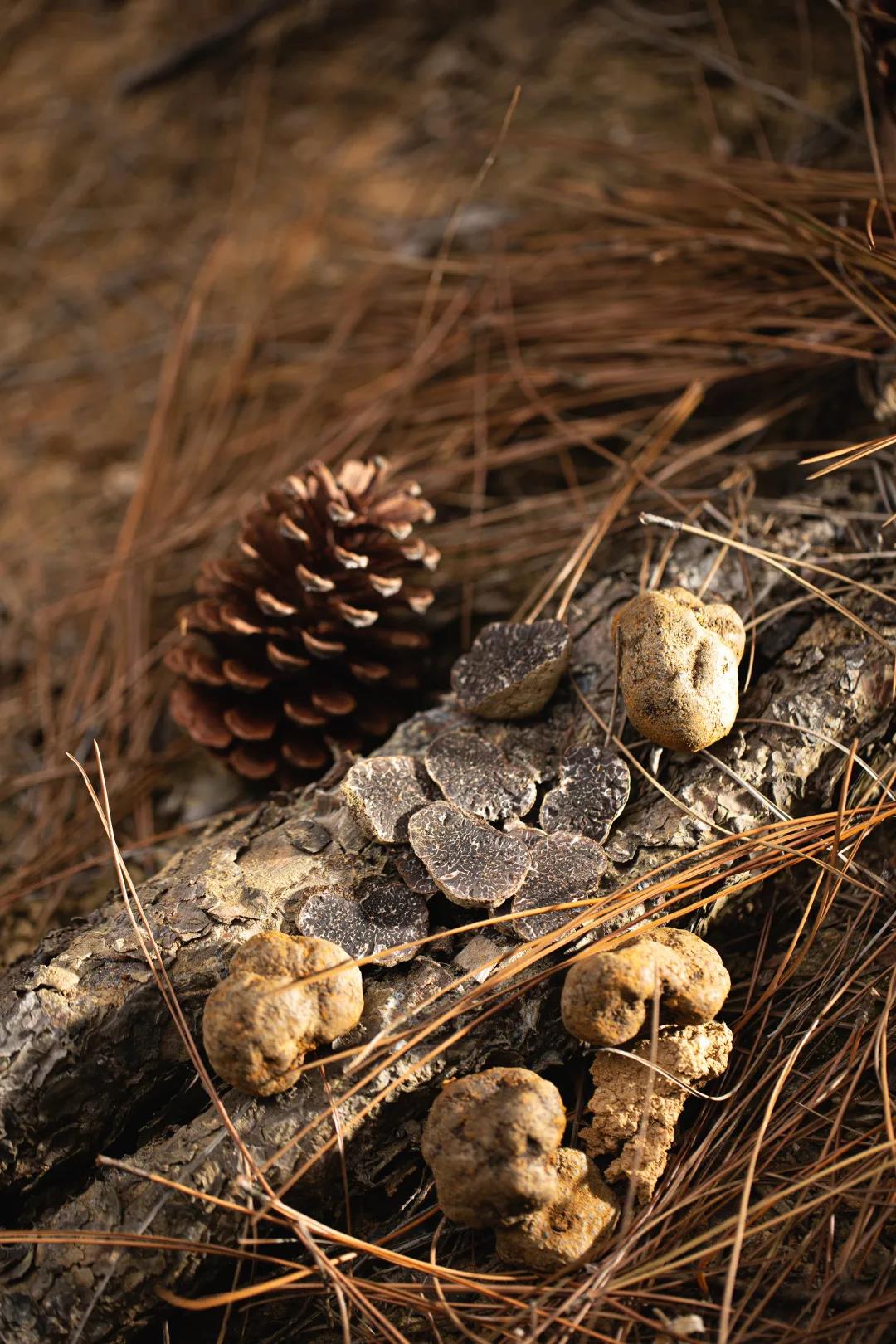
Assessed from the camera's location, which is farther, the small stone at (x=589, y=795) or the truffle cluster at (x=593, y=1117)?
the small stone at (x=589, y=795)

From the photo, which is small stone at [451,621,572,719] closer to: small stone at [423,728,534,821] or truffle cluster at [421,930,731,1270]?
small stone at [423,728,534,821]

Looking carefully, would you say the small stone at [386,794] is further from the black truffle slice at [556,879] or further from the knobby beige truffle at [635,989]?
the knobby beige truffle at [635,989]

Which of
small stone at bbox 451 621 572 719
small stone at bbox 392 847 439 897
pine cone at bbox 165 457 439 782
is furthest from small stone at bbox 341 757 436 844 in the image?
pine cone at bbox 165 457 439 782

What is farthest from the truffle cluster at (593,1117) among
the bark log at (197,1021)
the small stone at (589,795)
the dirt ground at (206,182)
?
the dirt ground at (206,182)

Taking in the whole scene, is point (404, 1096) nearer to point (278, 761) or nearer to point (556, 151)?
point (278, 761)

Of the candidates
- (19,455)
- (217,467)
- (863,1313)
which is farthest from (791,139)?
(863,1313)
